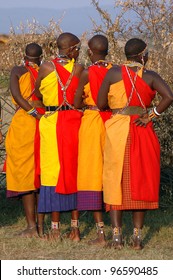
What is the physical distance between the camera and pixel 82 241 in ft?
27.7

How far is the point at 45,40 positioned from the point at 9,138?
237 cm

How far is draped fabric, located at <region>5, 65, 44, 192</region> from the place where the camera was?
8.59 m

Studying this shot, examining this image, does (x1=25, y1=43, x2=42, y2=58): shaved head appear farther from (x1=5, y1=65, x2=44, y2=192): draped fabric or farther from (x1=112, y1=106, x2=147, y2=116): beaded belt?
(x1=112, y1=106, x2=147, y2=116): beaded belt

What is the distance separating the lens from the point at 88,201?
26.6 ft

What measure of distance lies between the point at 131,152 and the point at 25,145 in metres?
1.32

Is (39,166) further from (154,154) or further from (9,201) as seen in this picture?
(9,201)

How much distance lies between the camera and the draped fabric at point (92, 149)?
26.5ft

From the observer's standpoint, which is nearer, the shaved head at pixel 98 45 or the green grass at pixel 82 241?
the green grass at pixel 82 241

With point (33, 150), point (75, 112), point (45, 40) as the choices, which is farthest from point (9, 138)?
point (45, 40)

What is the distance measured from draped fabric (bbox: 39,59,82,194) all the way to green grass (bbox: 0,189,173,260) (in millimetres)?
564

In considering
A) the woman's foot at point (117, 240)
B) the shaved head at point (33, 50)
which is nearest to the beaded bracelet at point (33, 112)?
the shaved head at point (33, 50)

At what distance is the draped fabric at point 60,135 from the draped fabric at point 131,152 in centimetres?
54

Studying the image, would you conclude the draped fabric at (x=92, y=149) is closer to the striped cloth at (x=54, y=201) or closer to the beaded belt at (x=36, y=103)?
the striped cloth at (x=54, y=201)

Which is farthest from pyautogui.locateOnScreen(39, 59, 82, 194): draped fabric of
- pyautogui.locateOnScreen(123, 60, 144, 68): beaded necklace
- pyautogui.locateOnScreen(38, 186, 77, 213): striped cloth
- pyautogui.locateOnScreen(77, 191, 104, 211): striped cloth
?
pyautogui.locateOnScreen(123, 60, 144, 68): beaded necklace
